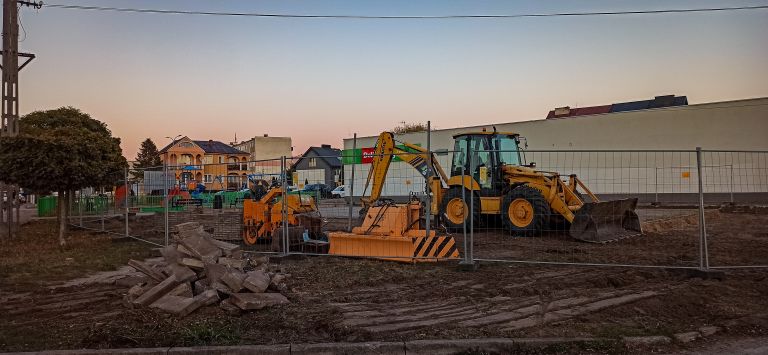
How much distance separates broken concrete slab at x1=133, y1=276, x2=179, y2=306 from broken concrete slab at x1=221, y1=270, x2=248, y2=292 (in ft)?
2.02

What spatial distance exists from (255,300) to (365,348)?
187 centimetres

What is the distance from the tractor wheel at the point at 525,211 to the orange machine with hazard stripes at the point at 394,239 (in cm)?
356

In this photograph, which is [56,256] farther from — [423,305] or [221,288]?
[423,305]

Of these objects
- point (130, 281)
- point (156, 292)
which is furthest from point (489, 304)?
point (130, 281)

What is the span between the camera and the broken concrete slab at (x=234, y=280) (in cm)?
643

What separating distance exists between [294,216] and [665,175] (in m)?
15.0

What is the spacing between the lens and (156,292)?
633 cm

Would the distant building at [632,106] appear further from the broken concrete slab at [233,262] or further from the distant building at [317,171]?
the broken concrete slab at [233,262]

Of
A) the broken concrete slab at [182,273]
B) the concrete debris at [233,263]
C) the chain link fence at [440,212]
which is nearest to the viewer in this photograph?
the broken concrete slab at [182,273]

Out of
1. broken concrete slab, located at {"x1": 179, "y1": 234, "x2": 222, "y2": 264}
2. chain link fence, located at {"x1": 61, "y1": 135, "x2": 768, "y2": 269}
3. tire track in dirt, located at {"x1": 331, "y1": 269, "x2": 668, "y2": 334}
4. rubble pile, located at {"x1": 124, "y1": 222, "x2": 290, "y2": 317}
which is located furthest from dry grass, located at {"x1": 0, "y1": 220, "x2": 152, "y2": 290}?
tire track in dirt, located at {"x1": 331, "y1": 269, "x2": 668, "y2": 334}

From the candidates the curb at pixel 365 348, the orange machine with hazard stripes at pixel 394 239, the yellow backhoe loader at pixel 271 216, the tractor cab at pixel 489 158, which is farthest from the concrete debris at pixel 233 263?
the tractor cab at pixel 489 158

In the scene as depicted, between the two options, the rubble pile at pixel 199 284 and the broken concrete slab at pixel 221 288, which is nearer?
the rubble pile at pixel 199 284

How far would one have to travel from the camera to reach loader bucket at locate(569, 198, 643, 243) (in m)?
11.9

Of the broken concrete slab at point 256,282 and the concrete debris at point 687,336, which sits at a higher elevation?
the broken concrete slab at point 256,282
